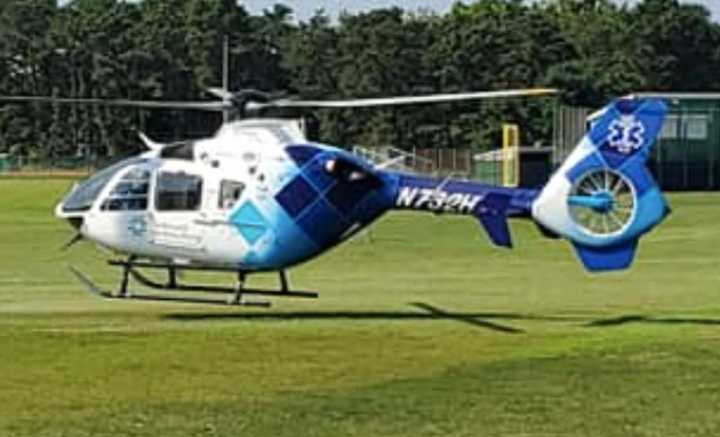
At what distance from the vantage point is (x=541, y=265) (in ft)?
116

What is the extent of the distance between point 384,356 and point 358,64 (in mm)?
125504

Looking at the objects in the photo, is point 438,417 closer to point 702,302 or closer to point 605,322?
point 605,322

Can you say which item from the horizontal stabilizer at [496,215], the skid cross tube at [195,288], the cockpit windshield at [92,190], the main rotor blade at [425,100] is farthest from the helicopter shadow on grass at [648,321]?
the cockpit windshield at [92,190]

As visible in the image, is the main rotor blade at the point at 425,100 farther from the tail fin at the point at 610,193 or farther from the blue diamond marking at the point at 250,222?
the blue diamond marking at the point at 250,222

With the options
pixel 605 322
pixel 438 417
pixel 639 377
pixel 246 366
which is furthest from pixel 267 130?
pixel 438 417

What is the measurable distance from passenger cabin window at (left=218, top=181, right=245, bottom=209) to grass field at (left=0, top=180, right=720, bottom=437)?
139cm

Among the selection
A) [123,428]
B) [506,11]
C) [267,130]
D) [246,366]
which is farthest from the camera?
[506,11]

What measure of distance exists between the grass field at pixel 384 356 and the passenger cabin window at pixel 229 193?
1.39 meters

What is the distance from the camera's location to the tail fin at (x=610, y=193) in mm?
24391

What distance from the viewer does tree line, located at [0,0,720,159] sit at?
431ft

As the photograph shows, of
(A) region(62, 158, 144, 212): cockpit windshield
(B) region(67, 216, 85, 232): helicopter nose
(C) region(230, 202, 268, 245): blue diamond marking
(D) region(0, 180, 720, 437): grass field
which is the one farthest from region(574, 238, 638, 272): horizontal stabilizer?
(B) region(67, 216, 85, 232): helicopter nose

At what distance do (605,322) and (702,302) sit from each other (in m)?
3.41

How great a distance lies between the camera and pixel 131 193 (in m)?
26.2

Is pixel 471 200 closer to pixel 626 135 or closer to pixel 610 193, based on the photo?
pixel 610 193
